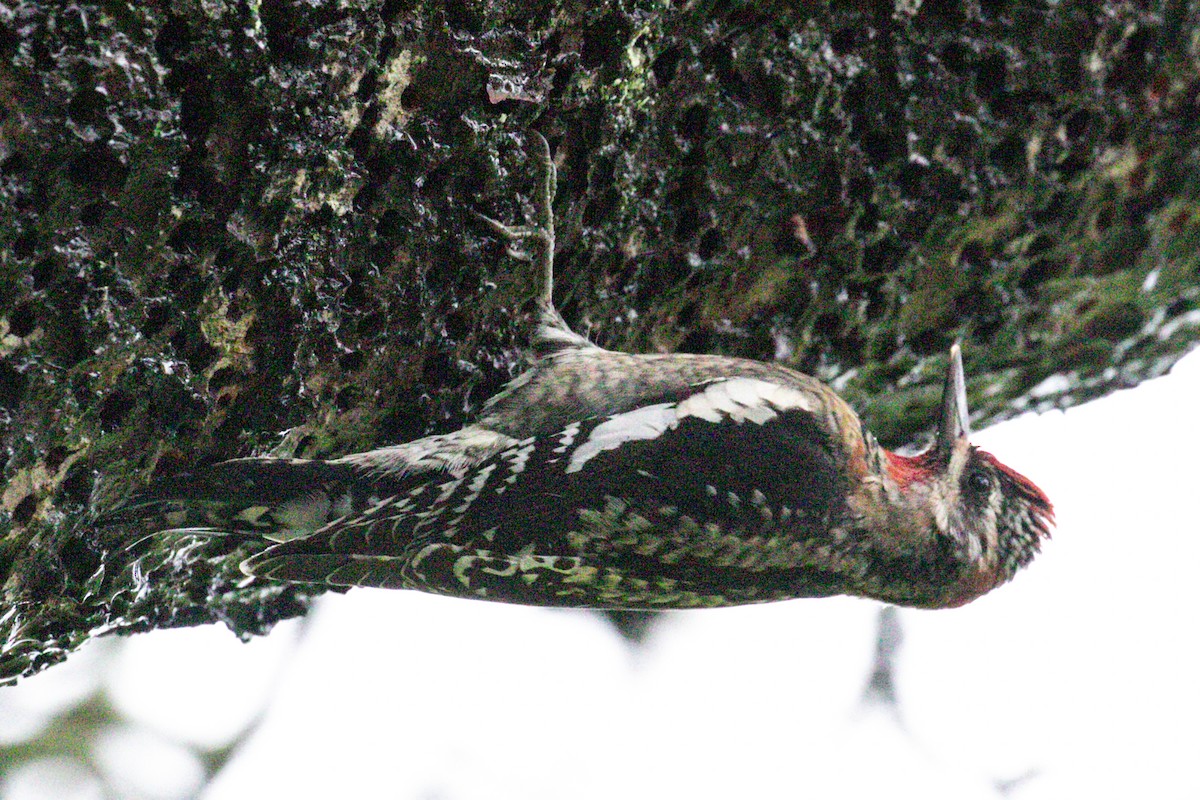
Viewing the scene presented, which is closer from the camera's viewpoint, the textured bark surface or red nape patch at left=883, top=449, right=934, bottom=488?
the textured bark surface

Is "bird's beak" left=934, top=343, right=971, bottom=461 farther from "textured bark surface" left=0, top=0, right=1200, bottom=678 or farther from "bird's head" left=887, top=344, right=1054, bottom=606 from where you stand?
"textured bark surface" left=0, top=0, right=1200, bottom=678

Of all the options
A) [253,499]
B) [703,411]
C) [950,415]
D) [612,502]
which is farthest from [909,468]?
[253,499]

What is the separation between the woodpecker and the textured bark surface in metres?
0.12

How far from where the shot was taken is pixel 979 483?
7.20 ft

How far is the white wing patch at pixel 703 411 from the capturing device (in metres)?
1.83

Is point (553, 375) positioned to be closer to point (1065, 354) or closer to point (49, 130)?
point (49, 130)

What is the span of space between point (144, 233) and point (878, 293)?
1.60m

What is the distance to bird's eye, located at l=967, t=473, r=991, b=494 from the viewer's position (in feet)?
7.18

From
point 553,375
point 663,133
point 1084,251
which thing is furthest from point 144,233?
point 1084,251

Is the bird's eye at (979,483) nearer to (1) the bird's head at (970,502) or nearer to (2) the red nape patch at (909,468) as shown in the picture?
(1) the bird's head at (970,502)

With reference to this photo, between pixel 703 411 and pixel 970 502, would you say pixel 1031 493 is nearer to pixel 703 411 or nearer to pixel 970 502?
pixel 970 502

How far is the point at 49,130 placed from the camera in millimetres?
1400

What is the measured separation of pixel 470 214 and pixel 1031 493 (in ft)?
3.99

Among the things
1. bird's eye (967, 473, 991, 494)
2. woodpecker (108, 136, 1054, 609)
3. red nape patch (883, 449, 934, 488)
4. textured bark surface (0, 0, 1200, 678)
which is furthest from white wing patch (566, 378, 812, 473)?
bird's eye (967, 473, 991, 494)
